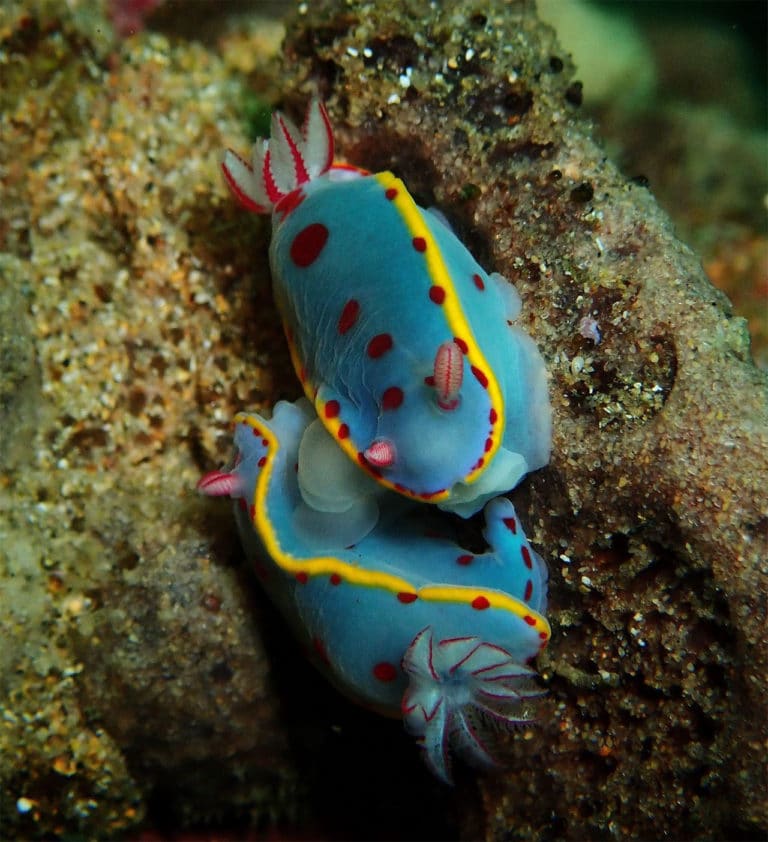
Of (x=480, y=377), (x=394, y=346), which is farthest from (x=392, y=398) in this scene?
(x=480, y=377)

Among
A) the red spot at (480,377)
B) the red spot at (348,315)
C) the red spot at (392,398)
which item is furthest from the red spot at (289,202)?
the red spot at (480,377)

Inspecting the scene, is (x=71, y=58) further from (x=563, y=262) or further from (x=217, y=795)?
(x=217, y=795)

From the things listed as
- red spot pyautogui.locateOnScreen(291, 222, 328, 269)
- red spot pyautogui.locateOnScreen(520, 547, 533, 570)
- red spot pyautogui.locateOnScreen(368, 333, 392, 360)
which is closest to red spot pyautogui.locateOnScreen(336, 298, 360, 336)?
red spot pyautogui.locateOnScreen(368, 333, 392, 360)

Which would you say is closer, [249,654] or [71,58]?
[249,654]

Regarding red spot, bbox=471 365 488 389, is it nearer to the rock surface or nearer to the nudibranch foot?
the rock surface

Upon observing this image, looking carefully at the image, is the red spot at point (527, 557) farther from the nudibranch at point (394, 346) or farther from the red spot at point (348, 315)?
the red spot at point (348, 315)

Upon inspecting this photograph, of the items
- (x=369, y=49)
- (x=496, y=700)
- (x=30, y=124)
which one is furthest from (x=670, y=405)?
(x=30, y=124)
